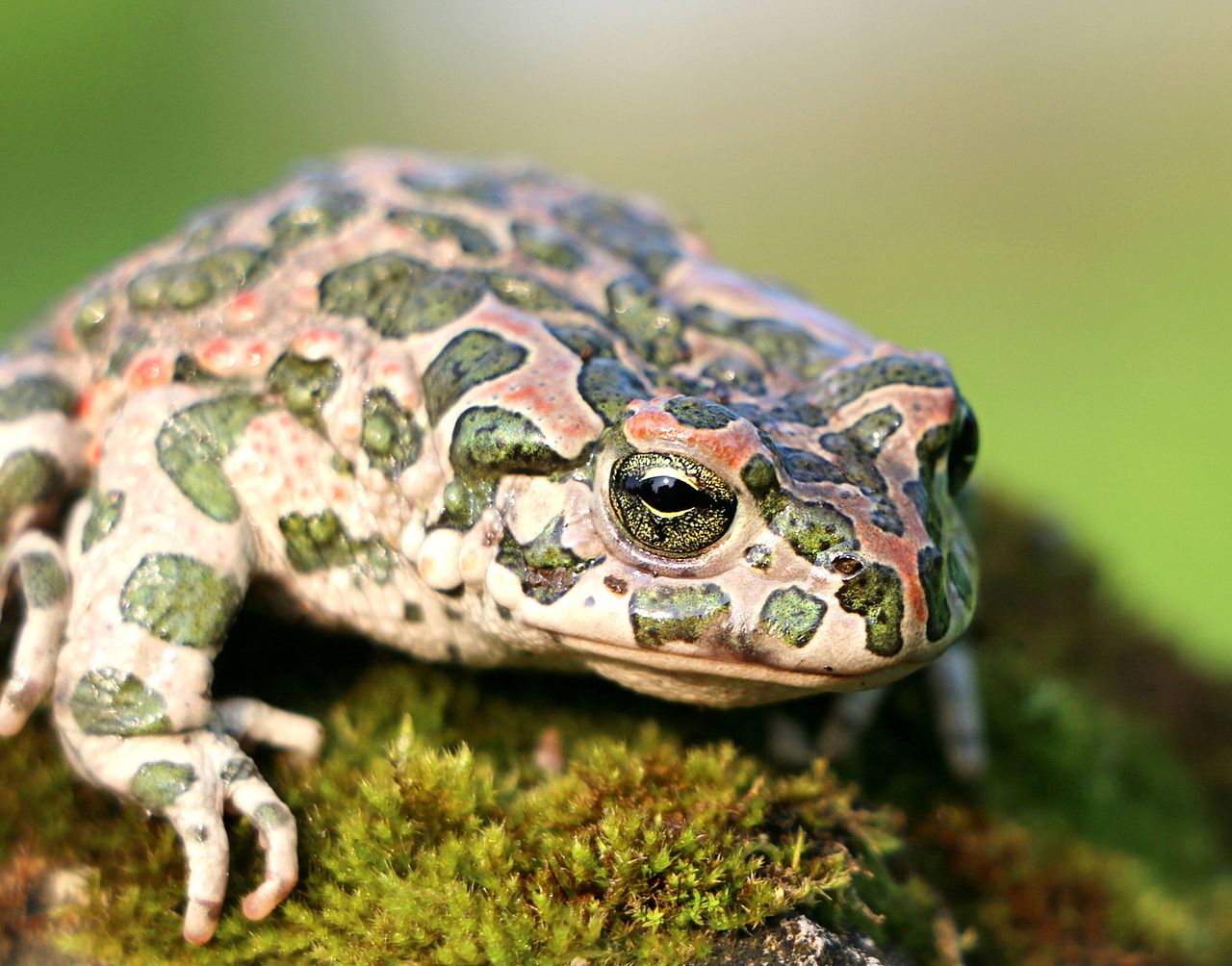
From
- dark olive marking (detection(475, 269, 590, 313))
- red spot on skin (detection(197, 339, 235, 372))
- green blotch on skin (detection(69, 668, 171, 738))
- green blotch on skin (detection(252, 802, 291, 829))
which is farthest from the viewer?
red spot on skin (detection(197, 339, 235, 372))

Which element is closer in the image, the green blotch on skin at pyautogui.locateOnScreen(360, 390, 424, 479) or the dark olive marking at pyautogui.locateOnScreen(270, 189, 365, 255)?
the green blotch on skin at pyautogui.locateOnScreen(360, 390, 424, 479)

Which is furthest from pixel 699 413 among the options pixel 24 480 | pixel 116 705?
pixel 24 480

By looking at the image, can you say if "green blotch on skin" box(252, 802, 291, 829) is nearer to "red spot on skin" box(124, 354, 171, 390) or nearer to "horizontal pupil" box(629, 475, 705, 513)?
"horizontal pupil" box(629, 475, 705, 513)

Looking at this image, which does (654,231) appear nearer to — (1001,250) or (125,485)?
(125,485)

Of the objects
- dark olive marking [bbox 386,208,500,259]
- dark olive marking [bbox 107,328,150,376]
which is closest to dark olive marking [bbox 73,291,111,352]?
dark olive marking [bbox 107,328,150,376]

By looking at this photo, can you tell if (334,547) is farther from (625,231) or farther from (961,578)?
(961,578)

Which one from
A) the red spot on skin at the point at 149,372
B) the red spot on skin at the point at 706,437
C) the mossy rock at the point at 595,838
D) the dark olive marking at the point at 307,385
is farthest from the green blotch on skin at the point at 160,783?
the red spot on skin at the point at 706,437
